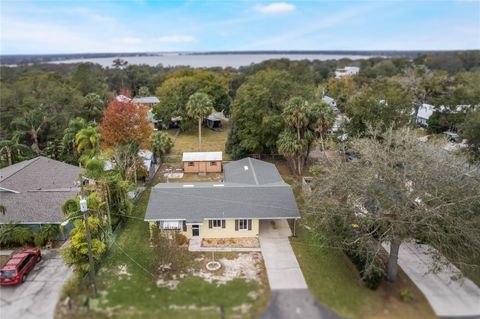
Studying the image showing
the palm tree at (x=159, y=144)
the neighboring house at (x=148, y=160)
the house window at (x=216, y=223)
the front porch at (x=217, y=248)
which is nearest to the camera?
the front porch at (x=217, y=248)

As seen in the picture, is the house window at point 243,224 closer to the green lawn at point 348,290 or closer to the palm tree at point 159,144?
the green lawn at point 348,290

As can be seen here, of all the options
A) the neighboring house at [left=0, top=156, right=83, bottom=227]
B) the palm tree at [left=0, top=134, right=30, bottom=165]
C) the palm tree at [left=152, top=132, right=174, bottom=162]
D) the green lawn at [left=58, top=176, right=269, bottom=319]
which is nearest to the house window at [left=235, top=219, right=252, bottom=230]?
the green lawn at [left=58, top=176, right=269, bottom=319]

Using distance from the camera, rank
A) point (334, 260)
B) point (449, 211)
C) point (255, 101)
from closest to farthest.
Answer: point (449, 211)
point (334, 260)
point (255, 101)

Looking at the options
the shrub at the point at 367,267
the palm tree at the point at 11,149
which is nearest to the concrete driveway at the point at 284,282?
the shrub at the point at 367,267

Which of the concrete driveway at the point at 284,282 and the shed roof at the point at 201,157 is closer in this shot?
the concrete driveway at the point at 284,282

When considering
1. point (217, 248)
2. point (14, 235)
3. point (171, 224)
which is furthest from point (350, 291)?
point (14, 235)

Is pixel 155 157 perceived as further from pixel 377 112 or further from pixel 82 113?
pixel 377 112

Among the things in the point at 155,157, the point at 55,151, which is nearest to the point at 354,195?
the point at 155,157
